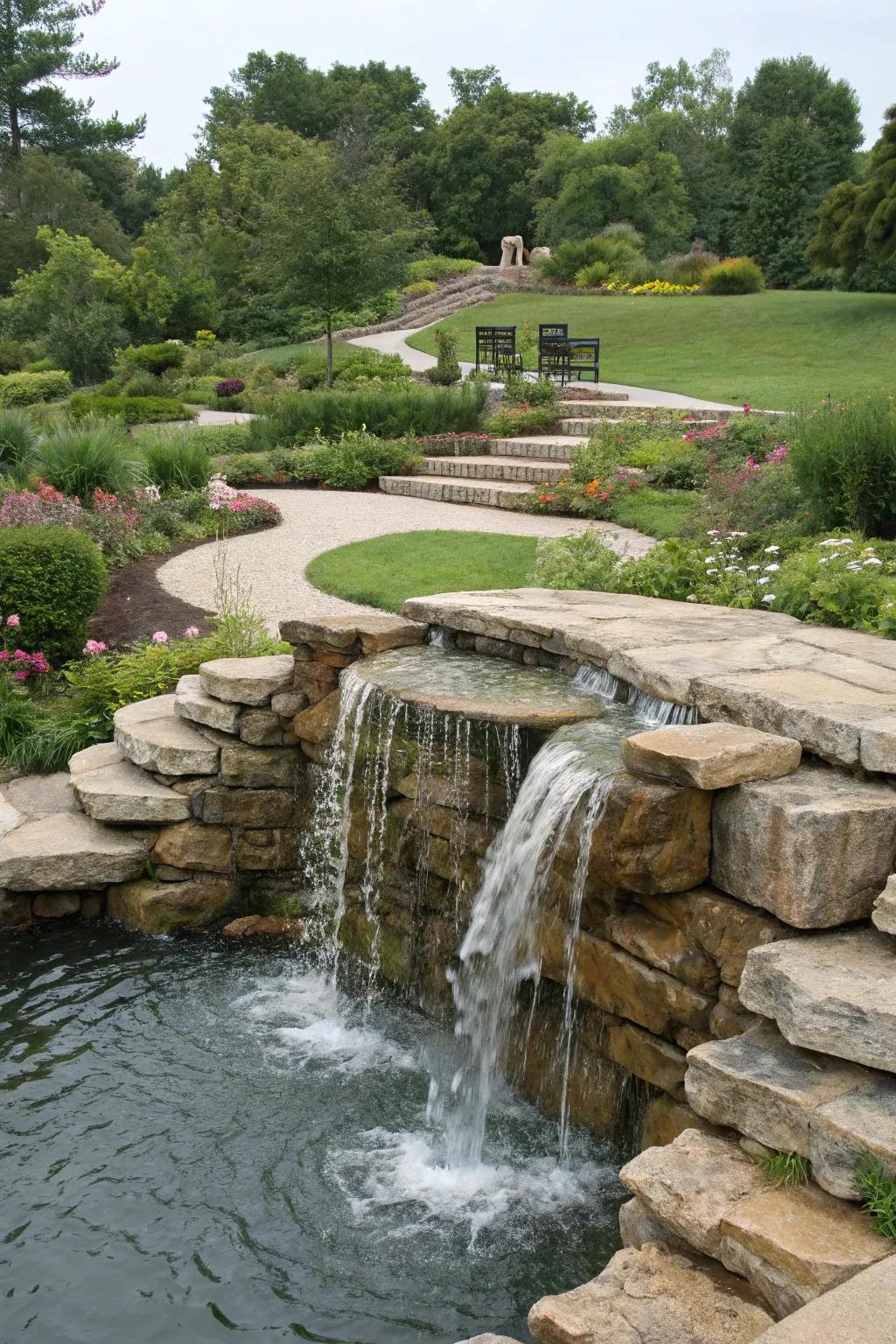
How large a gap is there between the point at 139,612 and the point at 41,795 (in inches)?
99.6

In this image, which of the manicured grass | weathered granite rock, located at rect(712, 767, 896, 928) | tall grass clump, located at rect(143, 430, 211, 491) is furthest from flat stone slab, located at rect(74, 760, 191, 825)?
tall grass clump, located at rect(143, 430, 211, 491)

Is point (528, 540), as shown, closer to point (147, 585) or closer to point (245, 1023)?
point (147, 585)

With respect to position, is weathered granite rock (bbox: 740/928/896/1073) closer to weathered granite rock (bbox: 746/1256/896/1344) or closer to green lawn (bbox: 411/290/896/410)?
weathered granite rock (bbox: 746/1256/896/1344)

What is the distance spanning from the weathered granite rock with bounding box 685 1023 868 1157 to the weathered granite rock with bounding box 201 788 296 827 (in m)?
3.22

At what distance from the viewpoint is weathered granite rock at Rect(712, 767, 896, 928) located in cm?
329

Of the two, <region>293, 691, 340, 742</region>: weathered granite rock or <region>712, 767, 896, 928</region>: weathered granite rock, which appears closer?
<region>712, 767, 896, 928</region>: weathered granite rock

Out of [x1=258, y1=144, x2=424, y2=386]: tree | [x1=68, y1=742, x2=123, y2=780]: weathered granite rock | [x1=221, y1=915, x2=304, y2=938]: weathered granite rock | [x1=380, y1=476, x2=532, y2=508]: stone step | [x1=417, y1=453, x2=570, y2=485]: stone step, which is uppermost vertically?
[x1=258, y1=144, x2=424, y2=386]: tree

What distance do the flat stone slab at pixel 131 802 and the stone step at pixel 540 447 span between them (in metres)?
8.89

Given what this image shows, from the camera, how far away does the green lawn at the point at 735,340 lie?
18.7m

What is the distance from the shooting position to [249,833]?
5.93 meters

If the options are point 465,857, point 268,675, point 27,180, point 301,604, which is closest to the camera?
point 465,857

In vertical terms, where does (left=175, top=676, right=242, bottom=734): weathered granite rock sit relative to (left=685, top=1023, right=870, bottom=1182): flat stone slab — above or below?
above

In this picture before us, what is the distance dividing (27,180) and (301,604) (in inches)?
1474

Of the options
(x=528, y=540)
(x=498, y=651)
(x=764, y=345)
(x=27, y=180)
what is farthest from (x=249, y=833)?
(x=27, y=180)
